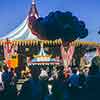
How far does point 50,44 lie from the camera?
2666 cm

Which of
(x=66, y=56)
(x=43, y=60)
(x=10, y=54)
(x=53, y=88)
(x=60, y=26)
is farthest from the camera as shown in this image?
(x=66, y=56)

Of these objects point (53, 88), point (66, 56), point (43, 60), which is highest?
point (66, 56)

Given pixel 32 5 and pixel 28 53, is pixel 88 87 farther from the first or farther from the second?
pixel 32 5

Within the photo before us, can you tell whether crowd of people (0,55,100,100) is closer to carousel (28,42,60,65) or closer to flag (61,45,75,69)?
carousel (28,42,60,65)

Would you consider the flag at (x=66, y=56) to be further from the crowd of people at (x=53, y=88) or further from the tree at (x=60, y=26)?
the tree at (x=60, y=26)

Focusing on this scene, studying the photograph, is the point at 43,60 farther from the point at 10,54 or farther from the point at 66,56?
the point at 66,56

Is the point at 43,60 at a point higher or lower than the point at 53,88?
higher

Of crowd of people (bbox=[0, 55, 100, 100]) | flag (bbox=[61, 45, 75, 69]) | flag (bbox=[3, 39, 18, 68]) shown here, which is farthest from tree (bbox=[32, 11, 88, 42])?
flag (bbox=[61, 45, 75, 69])

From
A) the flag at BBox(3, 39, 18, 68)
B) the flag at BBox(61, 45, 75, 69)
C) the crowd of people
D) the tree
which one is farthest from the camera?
the flag at BBox(61, 45, 75, 69)

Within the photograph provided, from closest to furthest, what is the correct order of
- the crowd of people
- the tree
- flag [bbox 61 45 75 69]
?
the crowd of people → the tree → flag [bbox 61 45 75 69]

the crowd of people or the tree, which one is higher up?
the tree

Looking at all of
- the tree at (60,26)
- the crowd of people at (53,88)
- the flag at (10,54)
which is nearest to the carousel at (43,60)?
the flag at (10,54)

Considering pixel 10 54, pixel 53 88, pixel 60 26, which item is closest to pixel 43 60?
pixel 10 54

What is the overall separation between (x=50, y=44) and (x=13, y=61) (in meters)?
3.86
